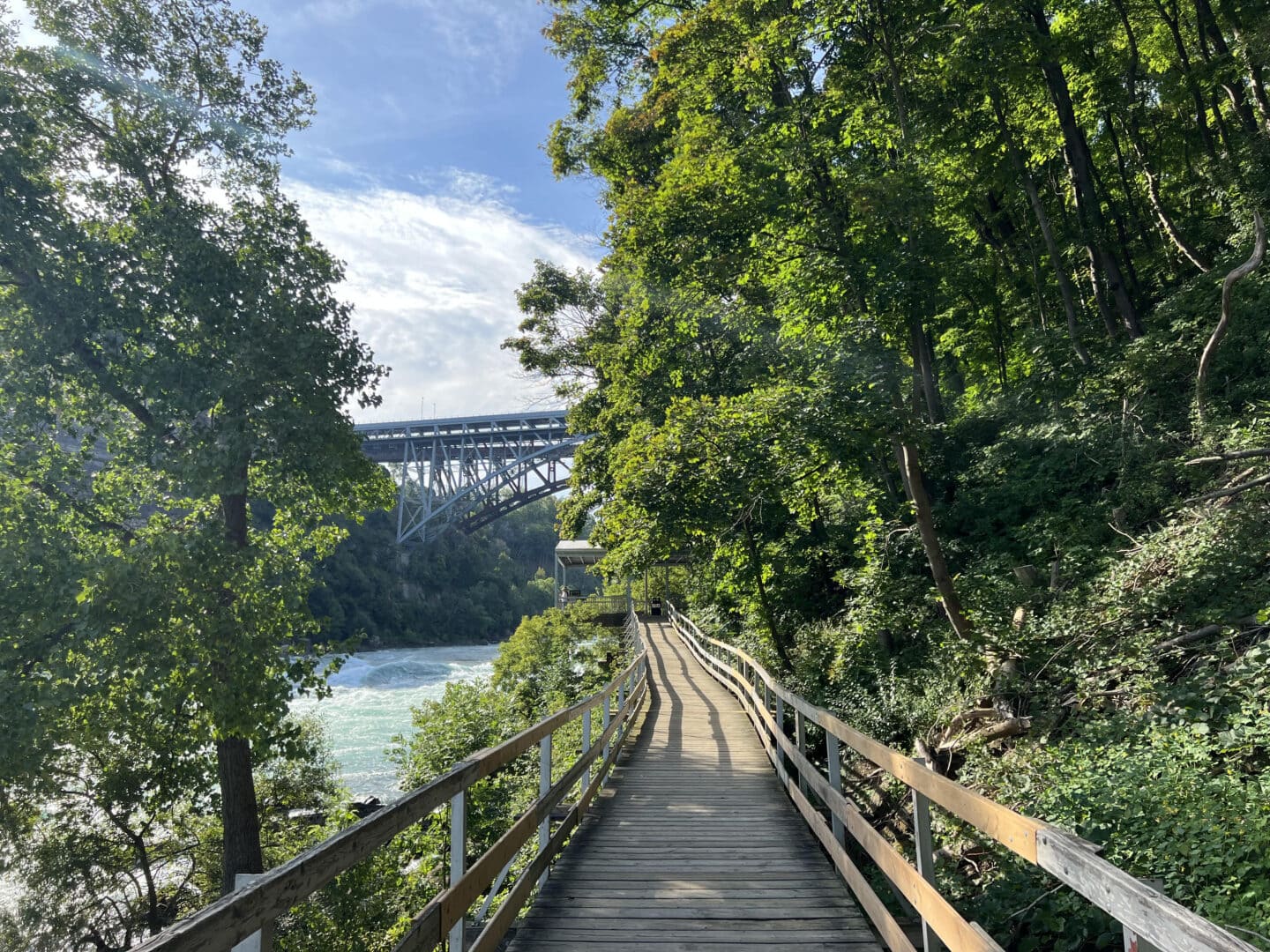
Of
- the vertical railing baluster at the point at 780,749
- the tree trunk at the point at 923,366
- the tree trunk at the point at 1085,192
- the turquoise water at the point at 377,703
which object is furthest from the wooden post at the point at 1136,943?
the turquoise water at the point at 377,703

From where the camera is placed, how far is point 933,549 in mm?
8148

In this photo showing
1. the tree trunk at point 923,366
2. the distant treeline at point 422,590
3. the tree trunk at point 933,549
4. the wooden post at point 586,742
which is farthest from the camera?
the distant treeline at point 422,590

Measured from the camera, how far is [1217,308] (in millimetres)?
9703

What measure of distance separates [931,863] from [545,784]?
250 cm

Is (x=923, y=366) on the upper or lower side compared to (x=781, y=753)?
upper

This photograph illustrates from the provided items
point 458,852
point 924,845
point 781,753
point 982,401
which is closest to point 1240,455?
point 781,753


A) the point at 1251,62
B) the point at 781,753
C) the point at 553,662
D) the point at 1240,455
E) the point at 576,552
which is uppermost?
the point at 1251,62

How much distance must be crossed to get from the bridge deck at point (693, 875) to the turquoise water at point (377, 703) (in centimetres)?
1018

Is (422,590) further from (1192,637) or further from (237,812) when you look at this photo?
(1192,637)

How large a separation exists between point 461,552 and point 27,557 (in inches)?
3310

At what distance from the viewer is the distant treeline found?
233 feet

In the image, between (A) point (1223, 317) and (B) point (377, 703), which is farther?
(B) point (377, 703)

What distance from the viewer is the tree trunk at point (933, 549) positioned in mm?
7965

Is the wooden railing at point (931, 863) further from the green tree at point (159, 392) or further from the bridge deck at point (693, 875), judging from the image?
the green tree at point (159, 392)
